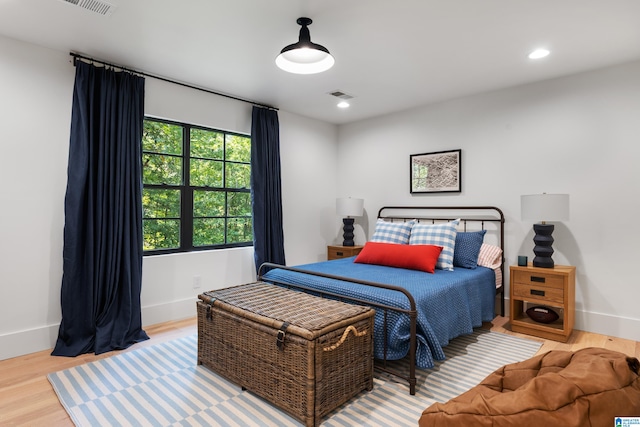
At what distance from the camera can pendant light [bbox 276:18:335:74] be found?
2396mm

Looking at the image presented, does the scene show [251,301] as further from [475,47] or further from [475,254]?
[475,47]

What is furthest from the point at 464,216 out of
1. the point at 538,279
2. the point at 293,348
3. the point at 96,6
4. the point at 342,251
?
the point at 96,6

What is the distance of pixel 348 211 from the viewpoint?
4.81 meters

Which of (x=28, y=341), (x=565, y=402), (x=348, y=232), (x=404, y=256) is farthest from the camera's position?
(x=348, y=232)

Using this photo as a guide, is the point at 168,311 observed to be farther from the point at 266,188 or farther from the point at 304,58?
the point at 304,58

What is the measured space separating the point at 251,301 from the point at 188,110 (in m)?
2.35

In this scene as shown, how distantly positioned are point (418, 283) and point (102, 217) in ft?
8.83

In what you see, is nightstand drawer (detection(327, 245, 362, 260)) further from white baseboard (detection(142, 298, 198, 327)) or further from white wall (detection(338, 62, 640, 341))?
white baseboard (detection(142, 298, 198, 327))

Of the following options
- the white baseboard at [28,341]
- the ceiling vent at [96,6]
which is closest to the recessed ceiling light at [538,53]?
the ceiling vent at [96,6]

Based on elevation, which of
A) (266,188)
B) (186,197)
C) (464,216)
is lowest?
(464,216)

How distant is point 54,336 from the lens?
302cm

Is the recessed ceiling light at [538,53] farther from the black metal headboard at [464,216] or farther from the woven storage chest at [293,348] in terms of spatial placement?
the woven storage chest at [293,348]

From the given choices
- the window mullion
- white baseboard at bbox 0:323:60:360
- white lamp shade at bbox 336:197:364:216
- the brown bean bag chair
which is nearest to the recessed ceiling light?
white lamp shade at bbox 336:197:364:216

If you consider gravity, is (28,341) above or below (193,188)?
below
